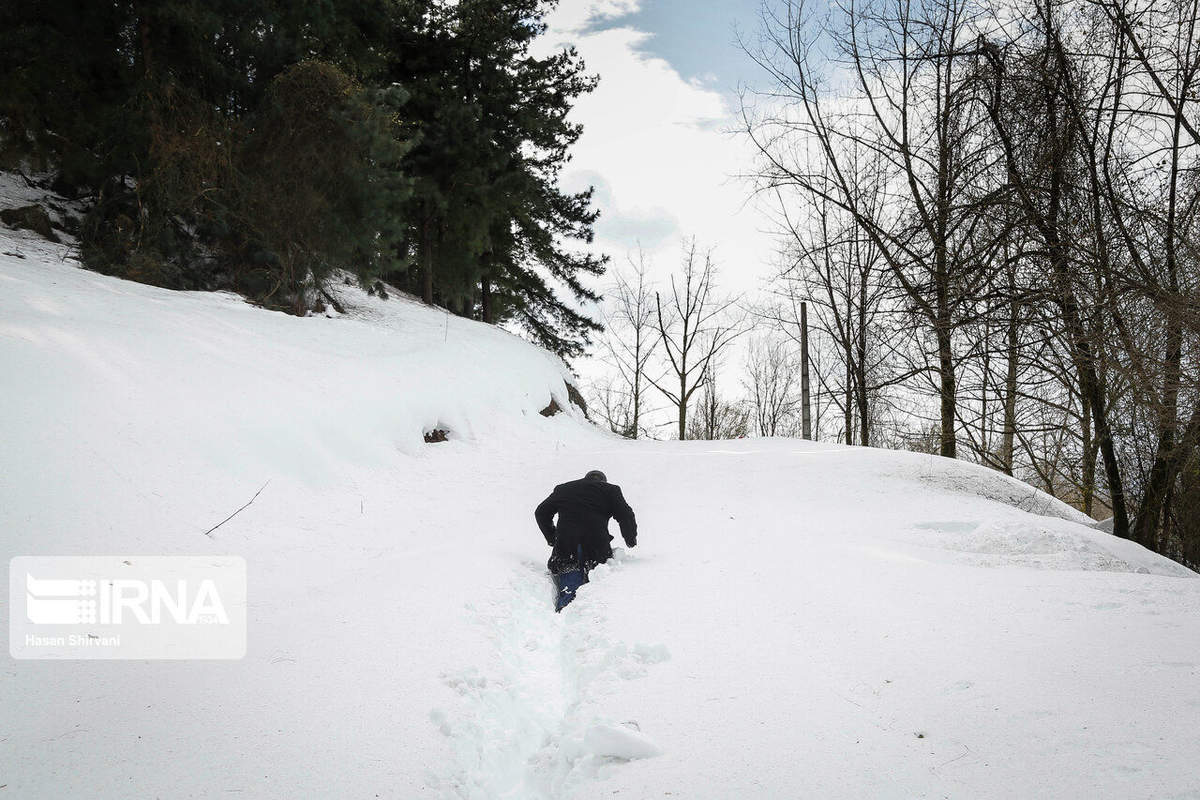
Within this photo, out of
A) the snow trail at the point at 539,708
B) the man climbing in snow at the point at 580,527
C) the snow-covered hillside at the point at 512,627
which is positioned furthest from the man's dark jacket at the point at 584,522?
the snow trail at the point at 539,708

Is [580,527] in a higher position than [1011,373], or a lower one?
lower

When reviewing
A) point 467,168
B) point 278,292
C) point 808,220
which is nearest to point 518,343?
point 467,168

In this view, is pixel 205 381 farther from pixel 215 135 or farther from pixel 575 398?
pixel 575 398

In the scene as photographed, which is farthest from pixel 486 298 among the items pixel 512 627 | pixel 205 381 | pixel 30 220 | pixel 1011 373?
pixel 512 627

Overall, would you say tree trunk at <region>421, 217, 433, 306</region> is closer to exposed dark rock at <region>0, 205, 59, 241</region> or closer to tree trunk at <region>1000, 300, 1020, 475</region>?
exposed dark rock at <region>0, 205, 59, 241</region>

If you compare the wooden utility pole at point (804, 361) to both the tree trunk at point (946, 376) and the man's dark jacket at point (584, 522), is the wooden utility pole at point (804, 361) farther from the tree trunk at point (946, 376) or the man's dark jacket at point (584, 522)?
the man's dark jacket at point (584, 522)

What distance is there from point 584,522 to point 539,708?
2.31m

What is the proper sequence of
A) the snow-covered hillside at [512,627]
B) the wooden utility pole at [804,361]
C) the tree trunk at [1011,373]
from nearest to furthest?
the snow-covered hillside at [512,627], the tree trunk at [1011,373], the wooden utility pole at [804,361]

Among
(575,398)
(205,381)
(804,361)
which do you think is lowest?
(205,381)

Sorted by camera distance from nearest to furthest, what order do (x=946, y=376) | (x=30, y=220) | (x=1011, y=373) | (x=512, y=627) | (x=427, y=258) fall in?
(x=512, y=627) → (x=1011, y=373) → (x=946, y=376) → (x=30, y=220) → (x=427, y=258)

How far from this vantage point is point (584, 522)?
5.20m

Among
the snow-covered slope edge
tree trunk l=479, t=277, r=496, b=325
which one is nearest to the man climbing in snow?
the snow-covered slope edge

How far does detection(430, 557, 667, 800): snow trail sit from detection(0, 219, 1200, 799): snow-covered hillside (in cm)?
2

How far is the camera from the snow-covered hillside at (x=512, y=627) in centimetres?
207
